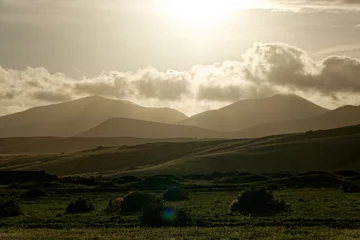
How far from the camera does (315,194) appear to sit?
67.5 m

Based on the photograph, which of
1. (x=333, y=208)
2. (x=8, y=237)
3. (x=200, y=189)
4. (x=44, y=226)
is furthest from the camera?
(x=200, y=189)

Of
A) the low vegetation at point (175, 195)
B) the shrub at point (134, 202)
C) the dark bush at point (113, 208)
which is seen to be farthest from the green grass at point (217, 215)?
the shrub at point (134, 202)

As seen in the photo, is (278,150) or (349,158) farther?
(278,150)

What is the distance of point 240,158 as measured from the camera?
482ft

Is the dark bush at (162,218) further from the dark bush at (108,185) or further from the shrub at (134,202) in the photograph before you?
the dark bush at (108,185)

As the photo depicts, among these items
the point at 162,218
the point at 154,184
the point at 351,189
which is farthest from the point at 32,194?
the point at 351,189

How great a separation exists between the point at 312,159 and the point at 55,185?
228ft

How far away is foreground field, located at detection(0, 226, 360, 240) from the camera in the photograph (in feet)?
109

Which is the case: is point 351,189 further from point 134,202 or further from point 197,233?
point 197,233

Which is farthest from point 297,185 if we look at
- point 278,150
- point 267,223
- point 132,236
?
point 278,150

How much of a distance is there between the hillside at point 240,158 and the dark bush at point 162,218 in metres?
88.5

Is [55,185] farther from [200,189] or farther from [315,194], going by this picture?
[315,194]

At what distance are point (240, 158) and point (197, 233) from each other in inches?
4421

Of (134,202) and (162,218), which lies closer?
(162,218)
